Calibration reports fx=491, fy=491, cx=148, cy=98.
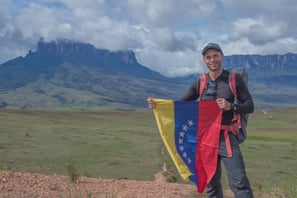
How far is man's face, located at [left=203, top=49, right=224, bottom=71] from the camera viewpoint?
260 inches

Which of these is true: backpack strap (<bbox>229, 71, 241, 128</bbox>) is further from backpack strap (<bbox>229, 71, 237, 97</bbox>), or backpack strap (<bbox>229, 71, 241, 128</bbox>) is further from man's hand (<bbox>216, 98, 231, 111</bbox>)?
man's hand (<bbox>216, 98, 231, 111</bbox>)

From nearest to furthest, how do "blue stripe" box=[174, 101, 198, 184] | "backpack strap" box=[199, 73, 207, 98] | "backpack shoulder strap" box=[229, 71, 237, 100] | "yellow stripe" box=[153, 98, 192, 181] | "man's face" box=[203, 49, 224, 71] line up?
"backpack shoulder strap" box=[229, 71, 237, 100] → "man's face" box=[203, 49, 224, 71] → "backpack strap" box=[199, 73, 207, 98] → "blue stripe" box=[174, 101, 198, 184] → "yellow stripe" box=[153, 98, 192, 181]

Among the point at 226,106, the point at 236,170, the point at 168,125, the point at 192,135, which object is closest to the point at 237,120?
the point at 226,106

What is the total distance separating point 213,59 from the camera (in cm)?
662

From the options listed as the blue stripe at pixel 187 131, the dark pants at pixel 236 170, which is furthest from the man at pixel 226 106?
the blue stripe at pixel 187 131

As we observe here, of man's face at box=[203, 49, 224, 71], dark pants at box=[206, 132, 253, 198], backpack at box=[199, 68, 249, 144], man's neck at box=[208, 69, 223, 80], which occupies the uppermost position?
man's face at box=[203, 49, 224, 71]

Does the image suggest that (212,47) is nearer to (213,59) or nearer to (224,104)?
(213,59)

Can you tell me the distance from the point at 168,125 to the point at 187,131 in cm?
34

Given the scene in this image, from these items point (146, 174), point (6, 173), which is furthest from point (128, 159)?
point (6, 173)

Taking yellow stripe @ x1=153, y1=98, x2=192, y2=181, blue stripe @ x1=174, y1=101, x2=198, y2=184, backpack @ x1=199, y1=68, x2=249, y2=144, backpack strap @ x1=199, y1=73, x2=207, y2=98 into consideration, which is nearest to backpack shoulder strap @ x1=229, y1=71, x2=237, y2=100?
backpack @ x1=199, y1=68, x2=249, y2=144

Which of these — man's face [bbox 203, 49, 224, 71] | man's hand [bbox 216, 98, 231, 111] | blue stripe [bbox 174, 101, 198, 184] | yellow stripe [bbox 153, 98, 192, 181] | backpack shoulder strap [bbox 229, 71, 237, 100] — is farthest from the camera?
yellow stripe [bbox 153, 98, 192, 181]

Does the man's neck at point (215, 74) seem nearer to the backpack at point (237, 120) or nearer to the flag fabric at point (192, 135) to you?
Result: the backpack at point (237, 120)

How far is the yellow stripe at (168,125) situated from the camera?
7.32 metres

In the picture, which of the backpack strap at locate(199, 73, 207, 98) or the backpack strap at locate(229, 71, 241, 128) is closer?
the backpack strap at locate(229, 71, 241, 128)
